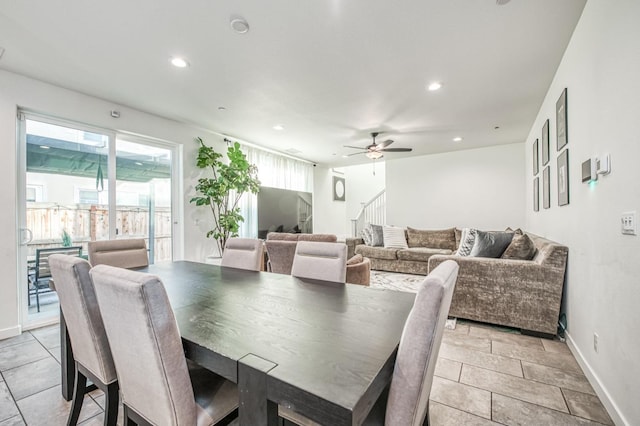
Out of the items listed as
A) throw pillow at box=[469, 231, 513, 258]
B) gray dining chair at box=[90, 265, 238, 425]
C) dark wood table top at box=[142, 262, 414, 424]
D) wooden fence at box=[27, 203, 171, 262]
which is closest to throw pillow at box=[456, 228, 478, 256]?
throw pillow at box=[469, 231, 513, 258]

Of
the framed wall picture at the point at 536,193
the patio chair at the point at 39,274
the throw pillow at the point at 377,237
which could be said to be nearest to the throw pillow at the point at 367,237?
the throw pillow at the point at 377,237

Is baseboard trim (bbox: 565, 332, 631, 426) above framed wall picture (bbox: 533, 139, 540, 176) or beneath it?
beneath

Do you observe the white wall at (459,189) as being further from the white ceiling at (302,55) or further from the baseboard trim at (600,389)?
the baseboard trim at (600,389)

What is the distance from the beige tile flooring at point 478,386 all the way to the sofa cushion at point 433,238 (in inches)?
122

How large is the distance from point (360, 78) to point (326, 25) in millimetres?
871

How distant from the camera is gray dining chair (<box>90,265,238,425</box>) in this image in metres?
0.81

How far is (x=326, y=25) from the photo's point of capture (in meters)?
2.06

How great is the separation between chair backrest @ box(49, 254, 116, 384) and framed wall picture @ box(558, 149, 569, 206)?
330 cm

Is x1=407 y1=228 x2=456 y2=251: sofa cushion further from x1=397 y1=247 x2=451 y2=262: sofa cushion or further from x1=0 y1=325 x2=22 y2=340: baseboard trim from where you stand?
x1=0 y1=325 x2=22 y2=340: baseboard trim

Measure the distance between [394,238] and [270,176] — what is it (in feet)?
9.43

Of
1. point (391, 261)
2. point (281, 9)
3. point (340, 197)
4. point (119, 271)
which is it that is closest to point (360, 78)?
point (281, 9)

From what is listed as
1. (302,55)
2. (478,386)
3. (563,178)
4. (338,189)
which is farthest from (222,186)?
(338,189)

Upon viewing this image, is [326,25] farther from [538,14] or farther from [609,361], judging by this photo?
[609,361]

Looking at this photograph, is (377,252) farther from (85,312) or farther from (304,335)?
(85,312)
